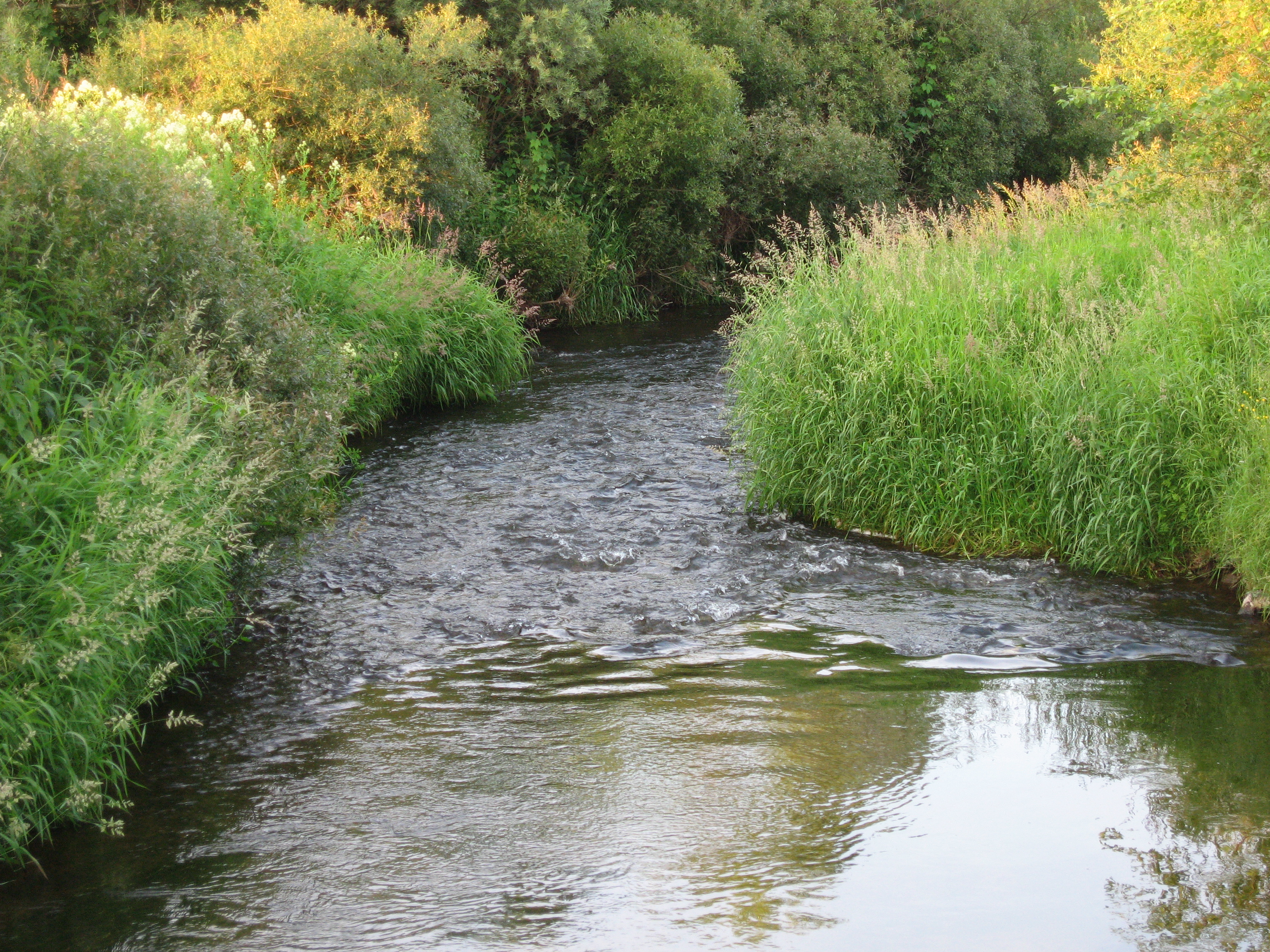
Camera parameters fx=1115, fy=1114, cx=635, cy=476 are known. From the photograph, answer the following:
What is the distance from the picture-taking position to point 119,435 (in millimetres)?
5168

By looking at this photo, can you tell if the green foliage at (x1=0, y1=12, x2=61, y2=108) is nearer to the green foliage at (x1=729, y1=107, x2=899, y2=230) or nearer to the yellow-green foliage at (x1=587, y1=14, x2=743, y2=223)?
the yellow-green foliage at (x1=587, y1=14, x2=743, y2=223)

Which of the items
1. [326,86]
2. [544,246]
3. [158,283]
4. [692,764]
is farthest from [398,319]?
[692,764]

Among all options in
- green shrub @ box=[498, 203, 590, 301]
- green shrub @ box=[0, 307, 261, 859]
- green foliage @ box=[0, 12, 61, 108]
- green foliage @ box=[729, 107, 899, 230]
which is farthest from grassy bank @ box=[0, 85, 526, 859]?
green foliage @ box=[729, 107, 899, 230]

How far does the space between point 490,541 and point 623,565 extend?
Answer: 113cm

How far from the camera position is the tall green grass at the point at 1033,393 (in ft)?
23.4

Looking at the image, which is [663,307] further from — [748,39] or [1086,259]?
[1086,259]

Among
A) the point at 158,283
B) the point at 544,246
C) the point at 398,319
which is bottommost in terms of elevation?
the point at 398,319

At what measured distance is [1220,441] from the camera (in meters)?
6.94

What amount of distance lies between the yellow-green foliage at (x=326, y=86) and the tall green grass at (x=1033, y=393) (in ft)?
23.0

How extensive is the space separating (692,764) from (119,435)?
9.99 feet

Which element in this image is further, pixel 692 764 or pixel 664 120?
pixel 664 120

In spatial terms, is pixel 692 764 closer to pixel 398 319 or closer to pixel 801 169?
pixel 398 319

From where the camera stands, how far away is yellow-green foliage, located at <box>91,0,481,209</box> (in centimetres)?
1410

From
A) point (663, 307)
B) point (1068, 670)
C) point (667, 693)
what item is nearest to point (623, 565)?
point (667, 693)
